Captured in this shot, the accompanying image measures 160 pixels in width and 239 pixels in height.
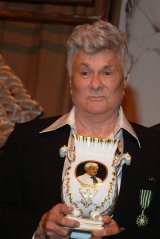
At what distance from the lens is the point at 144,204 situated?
1554mm

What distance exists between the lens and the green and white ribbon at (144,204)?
1549mm

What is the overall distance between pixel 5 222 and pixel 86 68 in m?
0.51

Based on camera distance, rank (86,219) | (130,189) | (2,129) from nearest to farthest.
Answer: (86,219) → (130,189) → (2,129)

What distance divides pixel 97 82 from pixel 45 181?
1.07 feet

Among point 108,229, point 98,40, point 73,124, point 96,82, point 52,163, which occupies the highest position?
point 98,40

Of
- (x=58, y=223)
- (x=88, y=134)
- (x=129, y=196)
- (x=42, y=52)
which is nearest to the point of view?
(x=58, y=223)

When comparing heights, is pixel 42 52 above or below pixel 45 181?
above

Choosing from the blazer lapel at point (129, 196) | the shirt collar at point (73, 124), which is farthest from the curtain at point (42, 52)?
the blazer lapel at point (129, 196)

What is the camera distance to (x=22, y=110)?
2189 millimetres

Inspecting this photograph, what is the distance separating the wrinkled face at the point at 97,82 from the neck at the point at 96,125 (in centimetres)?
3


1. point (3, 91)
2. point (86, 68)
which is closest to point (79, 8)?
point (3, 91)

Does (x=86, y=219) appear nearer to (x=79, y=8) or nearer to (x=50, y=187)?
(x=50, y=187)

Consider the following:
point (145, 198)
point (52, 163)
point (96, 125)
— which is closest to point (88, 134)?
point (96, 125)

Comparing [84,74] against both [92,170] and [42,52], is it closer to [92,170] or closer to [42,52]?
[92,170]
